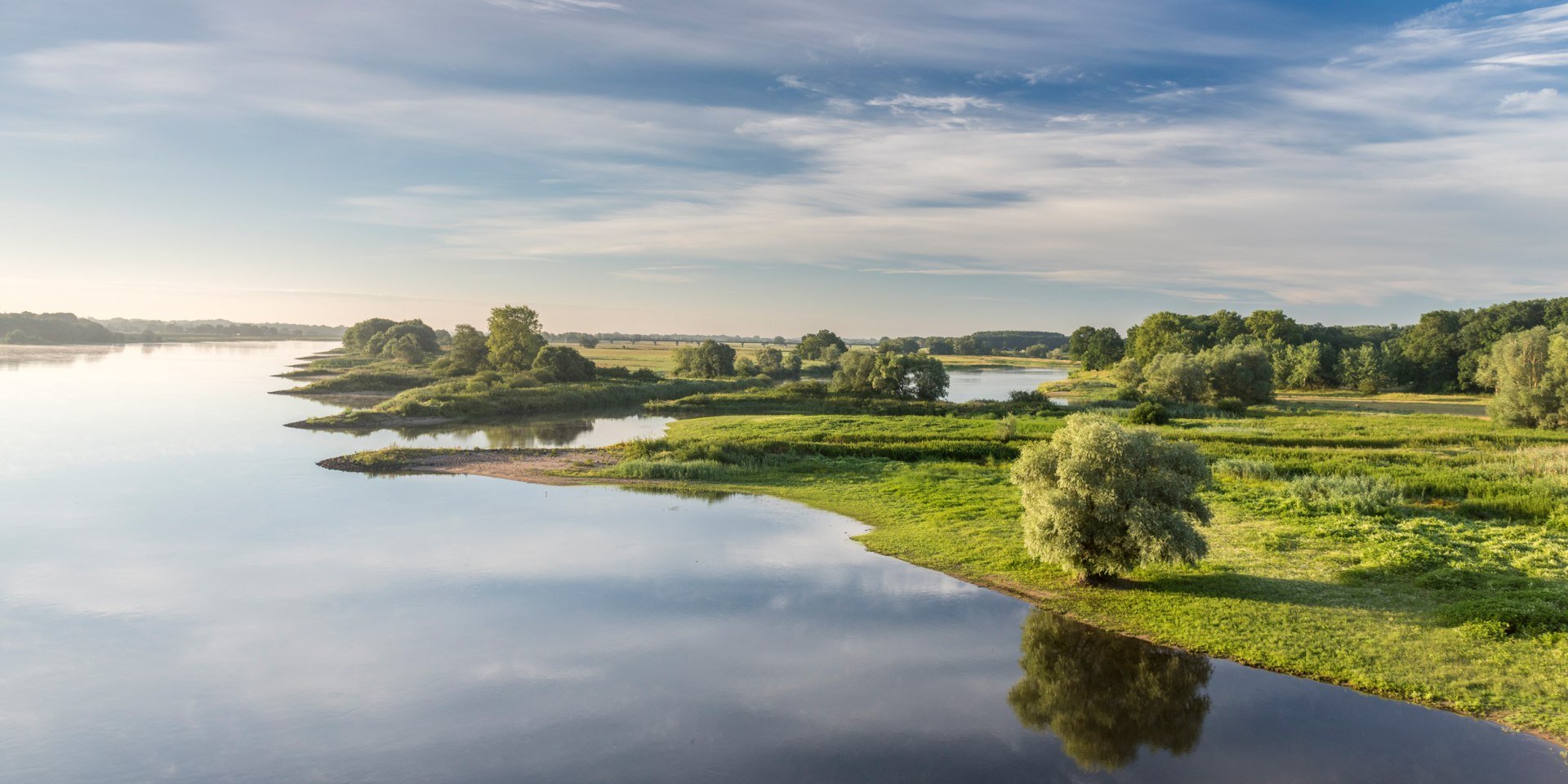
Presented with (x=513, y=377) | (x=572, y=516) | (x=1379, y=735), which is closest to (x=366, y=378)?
(x=513, y=377)

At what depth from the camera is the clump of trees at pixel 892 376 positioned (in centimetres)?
8438

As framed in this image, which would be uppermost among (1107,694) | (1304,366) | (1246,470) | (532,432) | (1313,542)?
(1304,366)

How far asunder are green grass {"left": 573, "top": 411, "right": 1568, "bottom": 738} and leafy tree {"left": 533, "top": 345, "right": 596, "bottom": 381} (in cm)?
5298

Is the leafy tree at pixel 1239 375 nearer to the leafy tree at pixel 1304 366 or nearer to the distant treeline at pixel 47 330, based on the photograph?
the leafy tree at pixel 1304 366

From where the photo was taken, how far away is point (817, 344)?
7052 inches

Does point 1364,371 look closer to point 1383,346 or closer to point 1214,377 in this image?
point 1383,346

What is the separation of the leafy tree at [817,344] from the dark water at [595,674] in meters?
146

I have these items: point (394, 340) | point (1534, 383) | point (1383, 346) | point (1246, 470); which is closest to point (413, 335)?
point (394, 340)

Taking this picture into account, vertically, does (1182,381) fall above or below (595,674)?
above

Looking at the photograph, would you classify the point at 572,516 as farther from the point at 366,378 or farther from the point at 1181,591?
the point at 366,378

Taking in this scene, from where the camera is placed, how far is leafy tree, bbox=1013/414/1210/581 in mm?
19562

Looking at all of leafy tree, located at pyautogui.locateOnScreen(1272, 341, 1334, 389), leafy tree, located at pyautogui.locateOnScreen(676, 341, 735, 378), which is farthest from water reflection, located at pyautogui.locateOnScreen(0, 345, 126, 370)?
leafy tree, located at pyautogui.locateOnScreen(1272, 341, 1334, 389)

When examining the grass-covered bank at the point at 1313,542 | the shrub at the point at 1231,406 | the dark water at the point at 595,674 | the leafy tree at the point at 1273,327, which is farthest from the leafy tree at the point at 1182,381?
the dark water at the point at 595,674

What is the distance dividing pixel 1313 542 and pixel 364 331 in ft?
567
